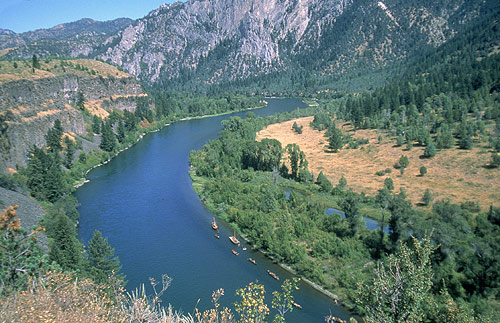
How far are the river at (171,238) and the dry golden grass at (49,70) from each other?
30660mm

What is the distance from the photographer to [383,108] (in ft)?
389

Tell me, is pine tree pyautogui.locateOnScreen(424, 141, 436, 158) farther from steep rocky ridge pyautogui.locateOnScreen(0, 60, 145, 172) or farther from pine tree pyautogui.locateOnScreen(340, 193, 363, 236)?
steep rocky ridge pyautogui.locateOnScreen(0, 60, 145, 172)

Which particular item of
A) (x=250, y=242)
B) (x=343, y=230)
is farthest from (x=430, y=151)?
(x=250, y=242)

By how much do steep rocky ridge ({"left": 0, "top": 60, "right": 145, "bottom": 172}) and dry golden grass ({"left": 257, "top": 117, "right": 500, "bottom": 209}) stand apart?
2369 inches

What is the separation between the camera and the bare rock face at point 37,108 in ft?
230

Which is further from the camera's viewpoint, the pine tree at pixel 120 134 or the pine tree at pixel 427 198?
the pine tree at pixel 120 134

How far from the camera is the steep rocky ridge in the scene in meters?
71.4

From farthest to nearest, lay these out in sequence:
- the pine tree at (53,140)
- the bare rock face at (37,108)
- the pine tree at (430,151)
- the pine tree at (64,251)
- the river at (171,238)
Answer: the pine tree at (53,140)
the pine tree at (430,151)
the bare rock face at (37,108)
the river at (171,238)
the pine tree at (64,251)

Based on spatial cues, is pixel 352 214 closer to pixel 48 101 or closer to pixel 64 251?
pixel 64 251

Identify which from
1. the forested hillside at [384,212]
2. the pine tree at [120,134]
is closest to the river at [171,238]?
the forested hillside at [384,212]

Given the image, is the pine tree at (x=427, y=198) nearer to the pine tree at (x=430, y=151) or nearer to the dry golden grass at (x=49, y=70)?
the pine tree at (x=430, y=151)

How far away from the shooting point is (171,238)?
53062 millimetres

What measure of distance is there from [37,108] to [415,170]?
85918 mm

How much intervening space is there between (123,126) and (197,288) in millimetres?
92868
